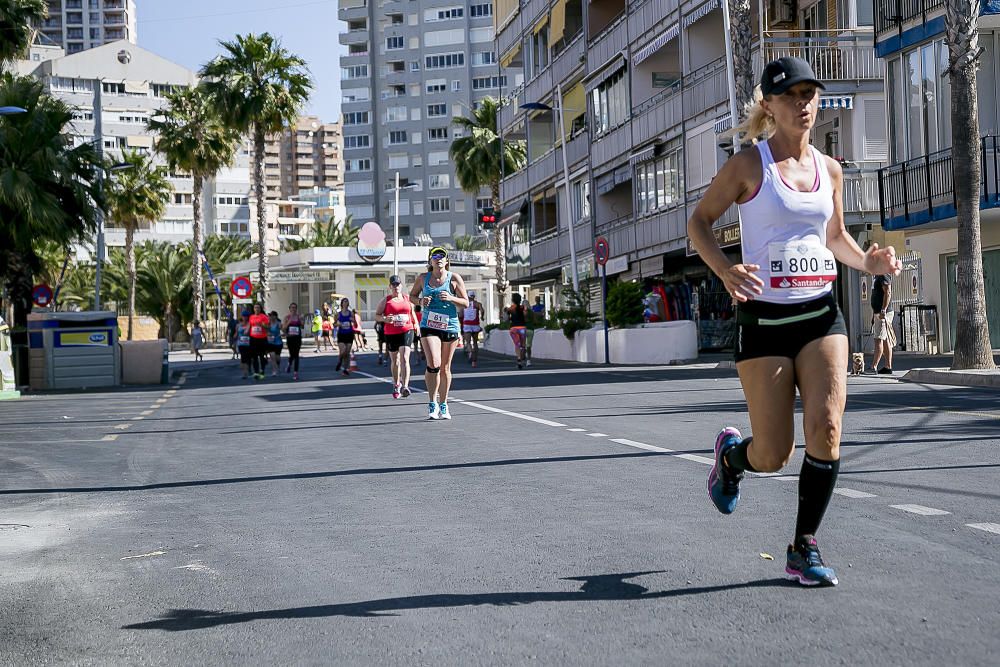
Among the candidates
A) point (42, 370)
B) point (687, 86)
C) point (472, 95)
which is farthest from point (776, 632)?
point (472, 95)

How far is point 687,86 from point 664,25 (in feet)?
9.34

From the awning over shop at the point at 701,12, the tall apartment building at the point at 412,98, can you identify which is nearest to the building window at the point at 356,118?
the tall apartment building at the point at 412,98

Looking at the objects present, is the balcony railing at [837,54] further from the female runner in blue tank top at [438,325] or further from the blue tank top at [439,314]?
the blue tank top at [439,314]

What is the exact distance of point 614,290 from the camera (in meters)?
32.8

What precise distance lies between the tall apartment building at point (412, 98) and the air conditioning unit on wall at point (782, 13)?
92104 millimetres

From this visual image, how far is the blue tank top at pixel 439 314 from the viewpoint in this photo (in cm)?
1480

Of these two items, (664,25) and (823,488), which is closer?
(823,488)

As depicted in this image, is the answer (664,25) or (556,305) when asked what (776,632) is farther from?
(556,305)

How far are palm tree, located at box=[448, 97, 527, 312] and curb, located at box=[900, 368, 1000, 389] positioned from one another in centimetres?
4464

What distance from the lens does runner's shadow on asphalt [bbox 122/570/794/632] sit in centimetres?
484

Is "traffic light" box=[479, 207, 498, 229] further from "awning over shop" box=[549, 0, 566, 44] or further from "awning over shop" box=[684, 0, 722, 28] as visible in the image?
"awning over shop" box=[684, 0, 722, 28]

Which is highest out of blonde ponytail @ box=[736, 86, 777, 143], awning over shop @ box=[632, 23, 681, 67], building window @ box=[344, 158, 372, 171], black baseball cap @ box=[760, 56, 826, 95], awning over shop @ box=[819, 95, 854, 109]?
building window @ box=[344, 158, 372, 171]

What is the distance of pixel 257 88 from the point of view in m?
54.8

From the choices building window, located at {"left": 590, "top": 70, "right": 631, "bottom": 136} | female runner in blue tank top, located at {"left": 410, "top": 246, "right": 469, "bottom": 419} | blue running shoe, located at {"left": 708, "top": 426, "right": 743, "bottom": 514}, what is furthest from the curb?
building window, located at {"left": 590, "top": 70, "right": 631, "bottom": 136}
